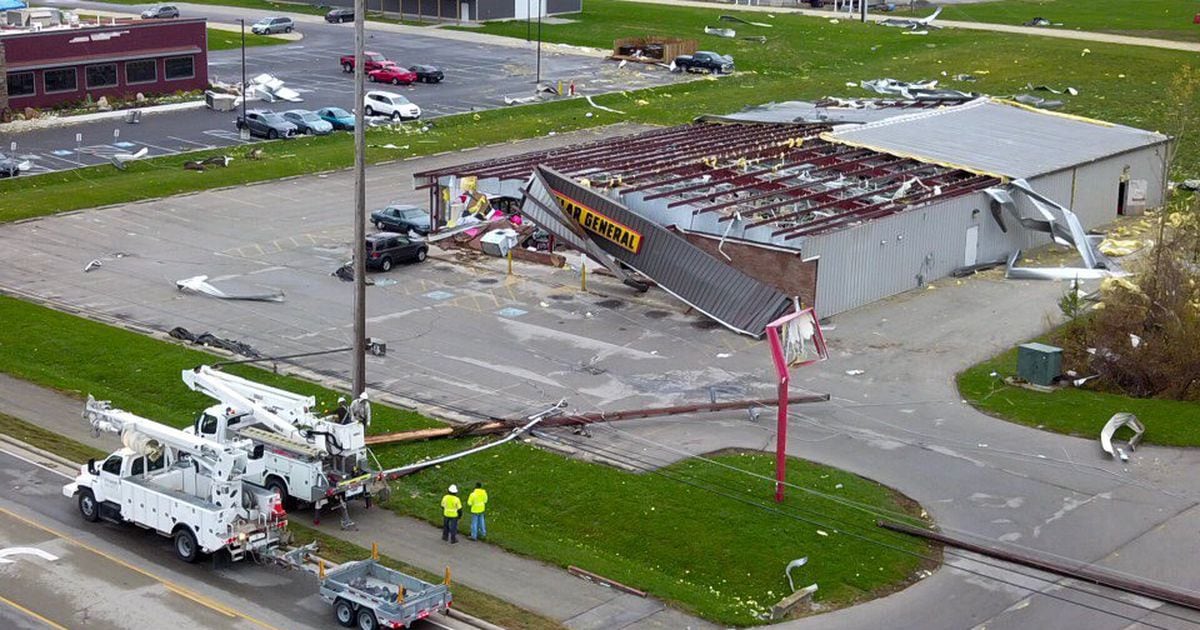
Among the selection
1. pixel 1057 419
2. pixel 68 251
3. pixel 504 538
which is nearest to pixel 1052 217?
pixel 1057 419

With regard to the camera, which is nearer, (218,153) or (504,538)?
(504,538)

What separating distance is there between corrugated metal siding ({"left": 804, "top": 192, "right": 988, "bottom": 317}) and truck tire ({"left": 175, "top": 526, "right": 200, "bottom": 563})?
73.9 ft

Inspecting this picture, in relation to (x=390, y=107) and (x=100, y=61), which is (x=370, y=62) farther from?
(x=100, y=61)

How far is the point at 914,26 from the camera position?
113m

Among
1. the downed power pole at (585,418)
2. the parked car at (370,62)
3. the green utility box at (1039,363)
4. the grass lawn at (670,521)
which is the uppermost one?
the parked car at (370,62)

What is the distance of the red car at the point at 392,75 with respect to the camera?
91.8 m

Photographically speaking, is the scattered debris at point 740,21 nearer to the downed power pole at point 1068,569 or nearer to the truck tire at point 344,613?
the downed power pole at point 1068,569

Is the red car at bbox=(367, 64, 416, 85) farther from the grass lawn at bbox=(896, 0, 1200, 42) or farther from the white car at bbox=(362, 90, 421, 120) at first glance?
the grass lawn at bbox=(896, 0, 1200, 42)

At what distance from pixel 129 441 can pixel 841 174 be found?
3158cm

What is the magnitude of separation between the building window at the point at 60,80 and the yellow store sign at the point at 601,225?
132 feet

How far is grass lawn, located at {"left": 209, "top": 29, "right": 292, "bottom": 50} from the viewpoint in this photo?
342 ft

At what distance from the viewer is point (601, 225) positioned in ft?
164

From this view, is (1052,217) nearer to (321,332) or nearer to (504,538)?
(321,332)

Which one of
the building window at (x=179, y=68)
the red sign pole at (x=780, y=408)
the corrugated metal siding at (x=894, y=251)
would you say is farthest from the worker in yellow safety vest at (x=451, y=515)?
the building window at (x=179, y=68)
